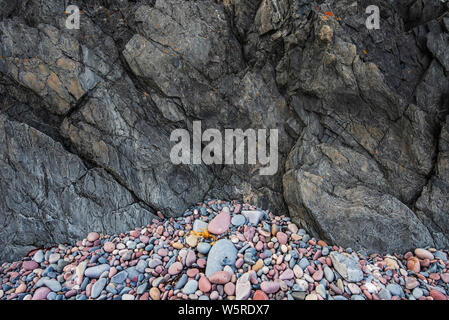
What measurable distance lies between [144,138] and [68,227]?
277 centimetres

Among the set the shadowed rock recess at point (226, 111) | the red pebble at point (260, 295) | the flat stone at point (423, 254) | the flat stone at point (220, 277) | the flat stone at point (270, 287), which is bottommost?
the red pebble at point (260, 295)

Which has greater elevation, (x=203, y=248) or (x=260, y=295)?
(x=203, y=248)

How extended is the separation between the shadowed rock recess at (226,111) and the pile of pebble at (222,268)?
362 millimetres

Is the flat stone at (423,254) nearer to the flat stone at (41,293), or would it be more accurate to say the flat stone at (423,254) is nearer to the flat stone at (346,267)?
the flat stone at (346,267)

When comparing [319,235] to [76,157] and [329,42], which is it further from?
[76,157]

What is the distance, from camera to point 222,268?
3.90 m

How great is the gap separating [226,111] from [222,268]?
3.78 metres

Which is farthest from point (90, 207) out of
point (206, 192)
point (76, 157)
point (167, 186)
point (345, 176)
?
point (345, 176)

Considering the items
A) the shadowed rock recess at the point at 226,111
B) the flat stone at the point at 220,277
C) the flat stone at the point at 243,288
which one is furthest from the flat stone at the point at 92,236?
the flat stone at the point at 243,288

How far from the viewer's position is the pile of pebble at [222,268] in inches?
141

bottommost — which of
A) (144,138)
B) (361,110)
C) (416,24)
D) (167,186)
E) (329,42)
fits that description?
(167,186)

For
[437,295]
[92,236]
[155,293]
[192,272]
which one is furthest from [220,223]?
[437,295]

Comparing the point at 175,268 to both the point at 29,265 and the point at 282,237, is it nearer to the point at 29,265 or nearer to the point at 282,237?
the point at 282,237

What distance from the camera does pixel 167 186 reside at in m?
5.16
